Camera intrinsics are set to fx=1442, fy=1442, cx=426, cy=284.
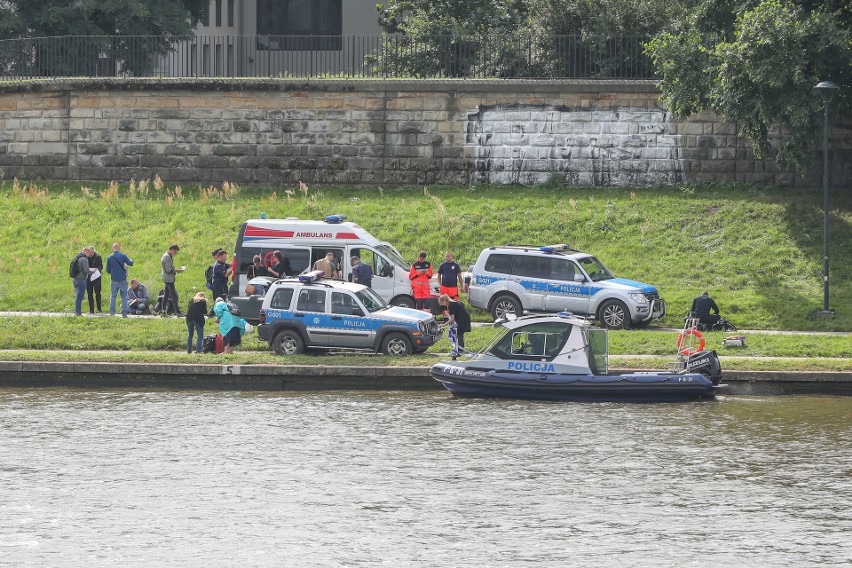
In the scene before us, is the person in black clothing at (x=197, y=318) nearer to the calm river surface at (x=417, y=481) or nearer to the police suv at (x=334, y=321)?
the police suv at (x=334, y=321)

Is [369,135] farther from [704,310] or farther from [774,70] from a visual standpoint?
[704,310]

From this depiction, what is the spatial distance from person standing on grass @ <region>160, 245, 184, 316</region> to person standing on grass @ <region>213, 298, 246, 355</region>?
335 cm

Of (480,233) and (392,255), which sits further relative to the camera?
(480,233)

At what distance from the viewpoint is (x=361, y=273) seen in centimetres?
3034

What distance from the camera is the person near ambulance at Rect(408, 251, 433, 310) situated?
3056 cm

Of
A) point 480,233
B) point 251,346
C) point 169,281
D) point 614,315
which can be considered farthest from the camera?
point 480,233

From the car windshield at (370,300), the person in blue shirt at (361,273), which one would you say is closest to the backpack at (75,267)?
the person in blue shirt at (361,273)

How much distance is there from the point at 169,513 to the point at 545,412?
26.7 ft

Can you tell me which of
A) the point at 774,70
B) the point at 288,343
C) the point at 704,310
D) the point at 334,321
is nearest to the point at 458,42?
the point at 774,70

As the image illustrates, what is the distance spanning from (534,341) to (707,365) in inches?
119

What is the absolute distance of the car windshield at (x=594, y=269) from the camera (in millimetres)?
30750

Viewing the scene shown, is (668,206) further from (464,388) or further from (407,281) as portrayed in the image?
(464,388)

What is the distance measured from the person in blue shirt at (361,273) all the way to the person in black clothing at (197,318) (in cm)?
365

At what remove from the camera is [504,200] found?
3809cm
